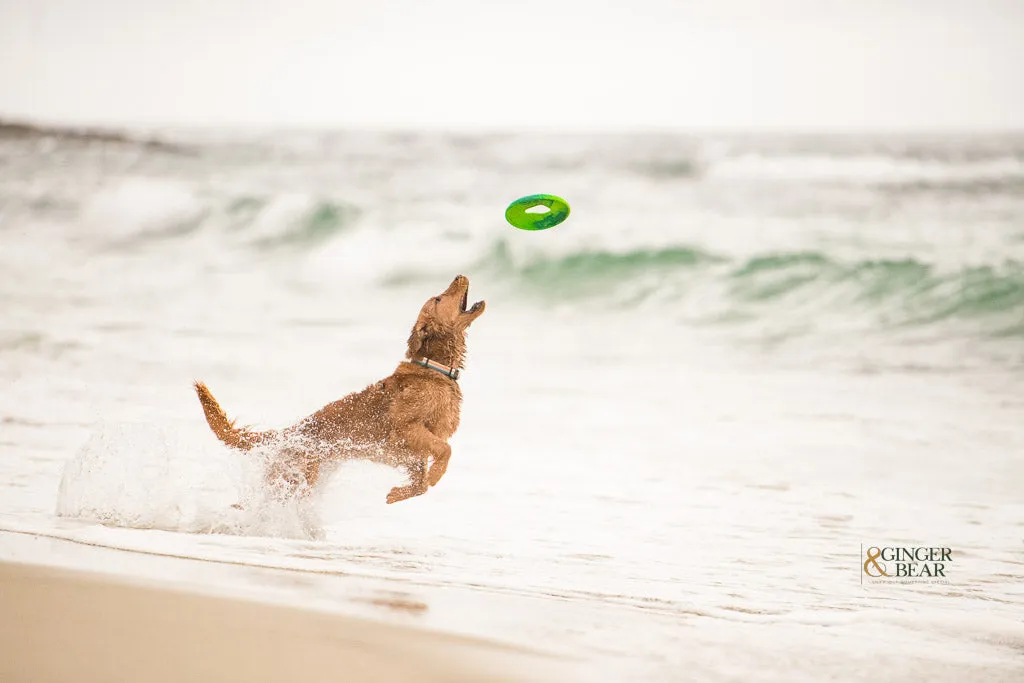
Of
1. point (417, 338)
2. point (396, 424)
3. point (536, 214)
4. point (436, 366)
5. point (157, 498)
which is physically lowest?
point (157, 498)

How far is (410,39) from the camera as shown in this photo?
13.7 metres

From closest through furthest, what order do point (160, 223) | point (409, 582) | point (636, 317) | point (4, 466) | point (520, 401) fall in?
1. point (409, 582)
2. point (4, 466)
3. point (520, 401)
4. point (636, 317)
5. point (160, 223)

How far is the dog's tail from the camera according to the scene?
174 inches

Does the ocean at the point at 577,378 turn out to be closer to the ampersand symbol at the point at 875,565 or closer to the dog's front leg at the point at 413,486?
the ampersand symbol at the point at 875,565

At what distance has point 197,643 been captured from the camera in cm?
300

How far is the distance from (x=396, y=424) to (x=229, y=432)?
72cm

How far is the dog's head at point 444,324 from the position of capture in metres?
4.52

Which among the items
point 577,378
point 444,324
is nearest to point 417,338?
point 444,324

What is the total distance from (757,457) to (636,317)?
16.1 feet

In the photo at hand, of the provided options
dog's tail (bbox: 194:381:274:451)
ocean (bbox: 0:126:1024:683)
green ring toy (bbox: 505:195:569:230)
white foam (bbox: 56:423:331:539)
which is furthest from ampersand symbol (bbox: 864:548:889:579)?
dog's tail (bbox: 194:381:274:451)

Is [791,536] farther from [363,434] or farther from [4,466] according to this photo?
[4,466]

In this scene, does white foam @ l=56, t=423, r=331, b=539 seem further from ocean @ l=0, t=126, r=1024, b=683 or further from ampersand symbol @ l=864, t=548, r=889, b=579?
ampersand symbol @ l=864, t=548, r=889, b=579

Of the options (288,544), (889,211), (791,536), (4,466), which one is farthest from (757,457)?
(889,211)

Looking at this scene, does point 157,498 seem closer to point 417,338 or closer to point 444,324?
point 417,338
